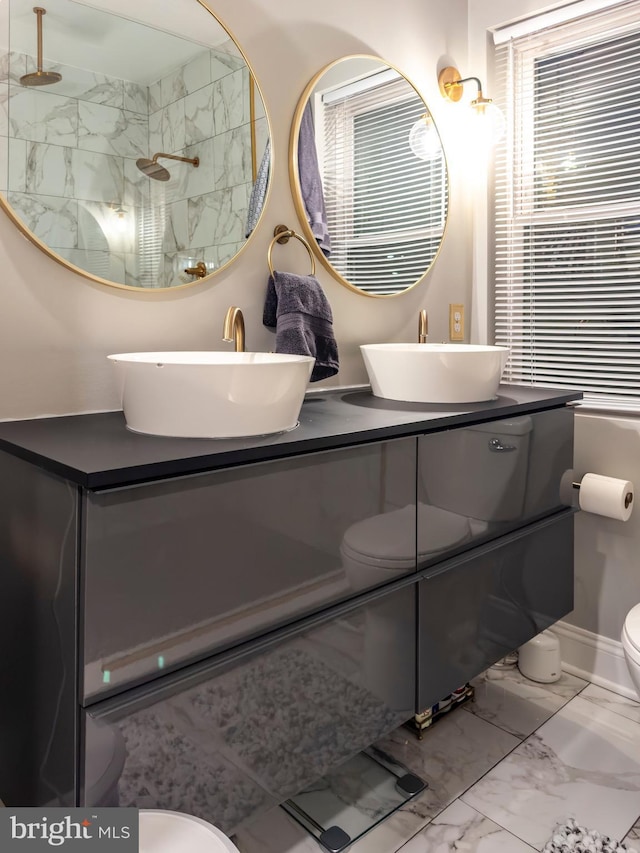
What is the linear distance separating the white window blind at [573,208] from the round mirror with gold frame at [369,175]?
1.04 ft

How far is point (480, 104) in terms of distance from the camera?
2131 mm

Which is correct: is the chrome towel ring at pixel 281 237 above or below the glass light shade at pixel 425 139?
below

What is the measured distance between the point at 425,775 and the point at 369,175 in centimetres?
169

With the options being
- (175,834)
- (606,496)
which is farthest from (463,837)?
(606,496)

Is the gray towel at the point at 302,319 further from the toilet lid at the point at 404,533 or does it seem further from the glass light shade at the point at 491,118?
the glass light shade at the point at 491,118

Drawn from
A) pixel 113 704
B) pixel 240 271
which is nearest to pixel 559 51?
pixel 240 271

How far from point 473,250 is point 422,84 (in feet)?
1.89

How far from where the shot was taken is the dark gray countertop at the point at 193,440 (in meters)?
1.02

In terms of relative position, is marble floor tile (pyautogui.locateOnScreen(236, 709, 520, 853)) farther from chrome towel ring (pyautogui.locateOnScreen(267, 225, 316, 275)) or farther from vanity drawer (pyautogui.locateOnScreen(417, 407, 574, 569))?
chrome towel ring (pyautogui.locateOnScreen(267, 225, 316, 275))

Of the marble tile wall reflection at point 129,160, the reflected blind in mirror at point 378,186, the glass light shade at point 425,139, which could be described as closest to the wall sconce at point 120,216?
the marble tile wall reflection at point 129,160

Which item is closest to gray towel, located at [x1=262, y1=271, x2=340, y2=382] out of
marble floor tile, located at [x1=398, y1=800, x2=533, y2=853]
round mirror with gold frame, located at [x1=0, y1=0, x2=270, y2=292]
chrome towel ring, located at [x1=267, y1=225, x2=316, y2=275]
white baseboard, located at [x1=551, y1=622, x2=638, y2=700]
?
chrome towel ring, located at [x1=267, y1=225, x2=316, y2=275]

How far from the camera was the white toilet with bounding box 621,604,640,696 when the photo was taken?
154 centimetres

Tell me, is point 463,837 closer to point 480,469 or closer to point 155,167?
point 480,469

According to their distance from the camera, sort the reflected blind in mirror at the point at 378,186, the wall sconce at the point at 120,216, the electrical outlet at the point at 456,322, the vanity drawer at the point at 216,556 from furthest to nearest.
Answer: the electrical outlet at the point at 456,322, the reflected blind in mirror at the point at 378,186, the wall sconce at the point at 120,216, the vanity drawer at the point at 216,556
